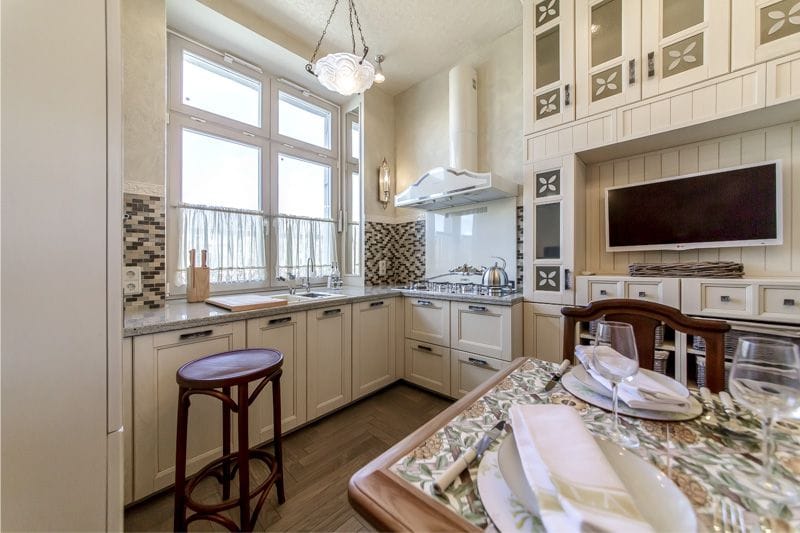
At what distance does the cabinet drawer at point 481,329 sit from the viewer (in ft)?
6.65

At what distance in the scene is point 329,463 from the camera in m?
1.62

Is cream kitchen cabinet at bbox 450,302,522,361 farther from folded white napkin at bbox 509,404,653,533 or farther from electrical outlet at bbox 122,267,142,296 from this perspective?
electrical outlet at bbox 122,267,142,296

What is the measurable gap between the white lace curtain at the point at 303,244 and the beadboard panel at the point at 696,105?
250 centimetres

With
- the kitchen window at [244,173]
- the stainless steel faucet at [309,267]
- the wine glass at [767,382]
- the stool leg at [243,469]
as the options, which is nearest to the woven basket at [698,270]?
the wine glass at [767,382]

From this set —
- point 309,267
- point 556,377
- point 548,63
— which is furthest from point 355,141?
point 556,377

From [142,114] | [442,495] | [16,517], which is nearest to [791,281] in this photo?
[442,495]

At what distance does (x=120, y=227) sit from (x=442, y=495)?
40.8 inches

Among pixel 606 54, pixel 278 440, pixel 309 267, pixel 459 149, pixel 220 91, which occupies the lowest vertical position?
pixel 278 440

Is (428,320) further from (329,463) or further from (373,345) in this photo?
(329,463)

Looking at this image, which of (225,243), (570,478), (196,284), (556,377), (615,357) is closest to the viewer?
(570,478)

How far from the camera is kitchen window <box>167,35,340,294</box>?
2.12 metres

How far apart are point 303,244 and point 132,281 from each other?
1.33 meters

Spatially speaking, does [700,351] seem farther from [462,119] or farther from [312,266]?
[312,266]

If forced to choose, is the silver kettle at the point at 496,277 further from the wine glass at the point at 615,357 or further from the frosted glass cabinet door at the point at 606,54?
the wine glass at the point at 615,357
